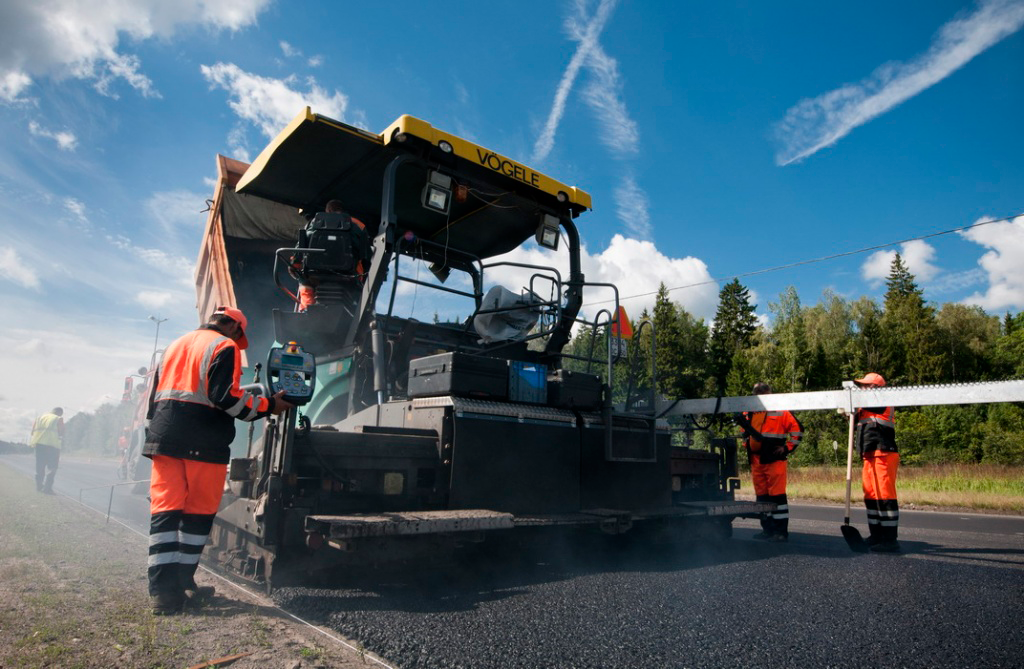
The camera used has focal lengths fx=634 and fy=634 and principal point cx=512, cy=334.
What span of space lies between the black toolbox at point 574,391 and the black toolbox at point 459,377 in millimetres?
380

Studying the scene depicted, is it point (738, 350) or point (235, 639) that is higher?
point (738, 350)

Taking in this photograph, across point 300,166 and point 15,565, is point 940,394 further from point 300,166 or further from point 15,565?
point 15,565

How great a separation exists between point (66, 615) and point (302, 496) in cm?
99

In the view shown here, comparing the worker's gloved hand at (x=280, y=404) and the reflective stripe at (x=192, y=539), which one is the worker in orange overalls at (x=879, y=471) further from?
the reflective stripe at (x=192, y=539)

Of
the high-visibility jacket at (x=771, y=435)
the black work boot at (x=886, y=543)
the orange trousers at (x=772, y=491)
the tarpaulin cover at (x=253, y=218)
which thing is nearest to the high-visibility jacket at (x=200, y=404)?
the tarpaulin cover at (x=253, y=218)

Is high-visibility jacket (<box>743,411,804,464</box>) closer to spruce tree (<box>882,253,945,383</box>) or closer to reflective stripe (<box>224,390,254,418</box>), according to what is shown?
reflective stripe (<box>224,390,254,418</box>)

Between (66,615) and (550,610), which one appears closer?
(66,615)

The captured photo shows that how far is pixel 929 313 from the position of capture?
4628cm

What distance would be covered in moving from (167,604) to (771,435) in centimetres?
475

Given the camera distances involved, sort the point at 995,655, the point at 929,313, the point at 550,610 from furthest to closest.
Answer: the point at 929,313
the point at 550,610
the point at 995,655

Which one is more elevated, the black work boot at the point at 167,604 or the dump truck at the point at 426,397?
the dump truck at the point at 426,397

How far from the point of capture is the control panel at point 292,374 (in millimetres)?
2947

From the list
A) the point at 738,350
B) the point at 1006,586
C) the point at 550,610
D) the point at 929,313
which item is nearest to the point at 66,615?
the point at 550,610

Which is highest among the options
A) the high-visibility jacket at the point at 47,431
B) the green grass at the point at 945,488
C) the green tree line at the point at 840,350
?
the green tree line at the point at 840,350
